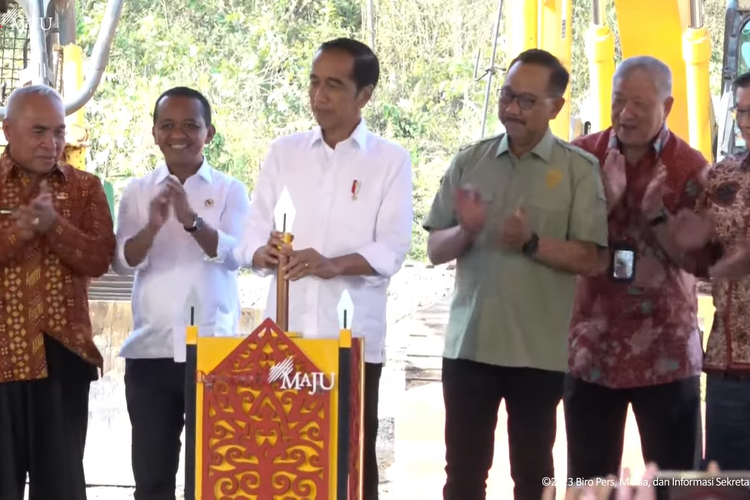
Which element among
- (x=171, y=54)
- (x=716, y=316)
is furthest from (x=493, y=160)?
(x=171, y=54)

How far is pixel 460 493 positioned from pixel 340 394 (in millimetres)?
705

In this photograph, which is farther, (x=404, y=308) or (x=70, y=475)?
(x=404, y=308)

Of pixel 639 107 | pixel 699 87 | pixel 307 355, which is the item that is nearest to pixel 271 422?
pixel 307 355

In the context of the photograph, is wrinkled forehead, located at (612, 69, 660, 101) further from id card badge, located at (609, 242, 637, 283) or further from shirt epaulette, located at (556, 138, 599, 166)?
id card badge, located at (609, 242, 637, 283)

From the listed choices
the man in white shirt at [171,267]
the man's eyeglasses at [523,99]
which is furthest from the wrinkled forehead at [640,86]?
the man in white shirt at [171,267]

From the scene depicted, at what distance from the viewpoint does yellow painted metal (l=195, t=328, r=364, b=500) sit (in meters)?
2.02

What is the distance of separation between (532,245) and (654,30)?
3456 mm

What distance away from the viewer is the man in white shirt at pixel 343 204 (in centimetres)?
264

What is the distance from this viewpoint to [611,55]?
19.2 feet

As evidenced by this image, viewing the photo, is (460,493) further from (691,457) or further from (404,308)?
(404,308)

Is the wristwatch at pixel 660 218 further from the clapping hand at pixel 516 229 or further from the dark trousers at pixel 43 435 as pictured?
the dark trousers at pixel 43 435

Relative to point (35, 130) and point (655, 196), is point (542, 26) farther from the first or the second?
point (35, 130)

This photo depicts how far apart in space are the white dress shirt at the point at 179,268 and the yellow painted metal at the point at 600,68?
3.19 meters
